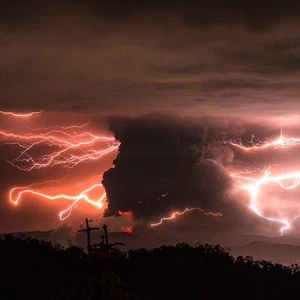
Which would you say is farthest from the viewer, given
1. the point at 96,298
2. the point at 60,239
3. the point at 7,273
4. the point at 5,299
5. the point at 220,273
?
the point at 60,239

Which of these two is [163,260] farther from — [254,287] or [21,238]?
[21,238]

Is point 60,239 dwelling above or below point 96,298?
above

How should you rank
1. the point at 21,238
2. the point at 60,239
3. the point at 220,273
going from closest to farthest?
the point at 220,273 → the point at 21,238 → the point at 60,239

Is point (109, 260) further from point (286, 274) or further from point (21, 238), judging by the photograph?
point (21, 238)

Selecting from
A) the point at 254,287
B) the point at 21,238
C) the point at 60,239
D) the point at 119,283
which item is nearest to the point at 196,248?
the point at 254,287

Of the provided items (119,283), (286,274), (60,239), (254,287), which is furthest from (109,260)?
(60,239)

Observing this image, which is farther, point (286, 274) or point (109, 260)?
point (286, 274)
